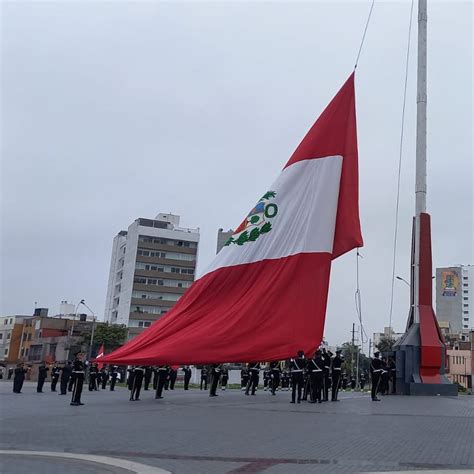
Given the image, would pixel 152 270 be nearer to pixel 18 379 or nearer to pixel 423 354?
pixel 18 379

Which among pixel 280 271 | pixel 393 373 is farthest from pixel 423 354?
pixel 280 271

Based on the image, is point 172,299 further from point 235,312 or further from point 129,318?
point 235,312

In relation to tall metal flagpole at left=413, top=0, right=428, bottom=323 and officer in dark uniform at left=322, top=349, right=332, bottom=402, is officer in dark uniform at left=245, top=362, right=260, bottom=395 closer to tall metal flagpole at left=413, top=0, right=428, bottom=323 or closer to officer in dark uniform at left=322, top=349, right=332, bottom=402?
officer in dark uniform at left=322, top=349, right=332, bottom=402

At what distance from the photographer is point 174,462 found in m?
7.62

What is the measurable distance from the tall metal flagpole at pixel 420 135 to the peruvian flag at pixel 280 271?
19.8 feet

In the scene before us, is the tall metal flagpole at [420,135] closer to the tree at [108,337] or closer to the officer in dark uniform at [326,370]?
the officer in dark uniform at [326,370]

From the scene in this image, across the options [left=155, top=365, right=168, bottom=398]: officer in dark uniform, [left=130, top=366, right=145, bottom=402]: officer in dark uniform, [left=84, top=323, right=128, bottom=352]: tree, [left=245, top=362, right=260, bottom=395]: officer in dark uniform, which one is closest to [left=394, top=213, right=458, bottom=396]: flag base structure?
[left=245, top=362, right=260, bottom=395]: officer in dark uniform

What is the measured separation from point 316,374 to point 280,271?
3.14 m

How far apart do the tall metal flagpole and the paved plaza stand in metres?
9.87

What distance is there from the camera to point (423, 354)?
22266 millimetres

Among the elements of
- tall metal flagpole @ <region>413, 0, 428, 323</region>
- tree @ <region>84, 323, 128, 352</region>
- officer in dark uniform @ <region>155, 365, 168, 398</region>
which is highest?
tall metal flagpole @ <region>413, 0, 428, 323</region>

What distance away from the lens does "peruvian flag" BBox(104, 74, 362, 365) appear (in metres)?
16.7

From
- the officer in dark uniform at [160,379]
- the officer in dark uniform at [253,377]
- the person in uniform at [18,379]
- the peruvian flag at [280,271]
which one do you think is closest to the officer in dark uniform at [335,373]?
the peruvian flag at [280,271]

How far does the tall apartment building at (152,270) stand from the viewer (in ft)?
296
